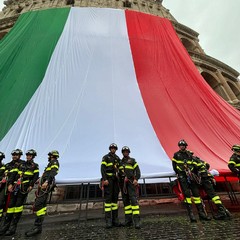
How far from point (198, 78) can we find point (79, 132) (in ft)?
18.7

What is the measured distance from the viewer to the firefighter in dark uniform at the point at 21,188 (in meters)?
3.15

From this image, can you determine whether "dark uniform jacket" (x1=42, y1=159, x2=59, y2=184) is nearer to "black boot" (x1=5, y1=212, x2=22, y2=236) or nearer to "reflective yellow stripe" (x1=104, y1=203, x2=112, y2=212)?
"black boot" (x1=5, y1=212, x2=22, y2=236)

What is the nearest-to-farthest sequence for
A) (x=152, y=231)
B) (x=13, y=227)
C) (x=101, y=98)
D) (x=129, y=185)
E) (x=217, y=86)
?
1. (x=152, y=231)
2. (x=13, y=227)
3. (x=129, y=185)
4. (x=101, y=98)
5. (x=217, y=86)

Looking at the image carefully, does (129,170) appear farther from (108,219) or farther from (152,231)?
(152,231)

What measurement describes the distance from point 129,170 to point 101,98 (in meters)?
2.82

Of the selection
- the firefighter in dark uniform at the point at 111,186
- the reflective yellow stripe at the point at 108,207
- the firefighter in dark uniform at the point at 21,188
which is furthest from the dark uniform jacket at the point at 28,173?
the reflective yellow stripe at the point at 108,207

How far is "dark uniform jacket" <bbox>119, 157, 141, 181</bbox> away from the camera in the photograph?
11.4 feet

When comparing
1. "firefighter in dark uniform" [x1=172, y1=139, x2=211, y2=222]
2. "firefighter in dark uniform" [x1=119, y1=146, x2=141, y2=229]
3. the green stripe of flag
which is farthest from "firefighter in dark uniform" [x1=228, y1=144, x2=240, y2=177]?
the green stripe of flag

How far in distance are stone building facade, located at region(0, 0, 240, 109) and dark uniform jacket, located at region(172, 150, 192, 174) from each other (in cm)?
1009

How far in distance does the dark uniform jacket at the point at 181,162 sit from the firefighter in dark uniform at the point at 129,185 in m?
0.84

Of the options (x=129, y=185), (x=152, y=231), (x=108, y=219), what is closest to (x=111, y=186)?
(x=129, y=185)

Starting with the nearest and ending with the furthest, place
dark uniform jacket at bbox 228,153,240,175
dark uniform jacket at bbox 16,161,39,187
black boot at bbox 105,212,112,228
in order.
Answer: black boot at bbox 105,212,112,228
dark uniform jacket at bbox 16,161,39,187
dark uniform jacket at bbox 228,153,240,175

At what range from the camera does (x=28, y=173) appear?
340cm

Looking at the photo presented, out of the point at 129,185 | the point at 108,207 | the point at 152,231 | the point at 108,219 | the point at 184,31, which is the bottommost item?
the point at 152,231
